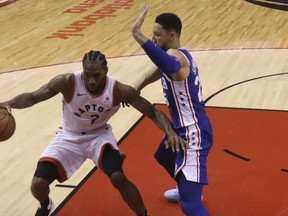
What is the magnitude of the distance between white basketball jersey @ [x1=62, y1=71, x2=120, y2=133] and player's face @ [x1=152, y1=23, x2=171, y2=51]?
1.65 feet

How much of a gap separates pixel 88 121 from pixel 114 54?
18.3 ft

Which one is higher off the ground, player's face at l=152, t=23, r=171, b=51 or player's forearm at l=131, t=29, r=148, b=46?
player's forearm at l=131, t=29, r=148, b=46

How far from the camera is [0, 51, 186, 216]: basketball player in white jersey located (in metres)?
4.13

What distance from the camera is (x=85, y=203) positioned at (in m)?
4.87

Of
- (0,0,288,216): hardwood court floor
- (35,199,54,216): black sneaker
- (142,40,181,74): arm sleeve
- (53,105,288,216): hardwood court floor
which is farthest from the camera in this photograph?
(0,0,288,216): hardwood court floor

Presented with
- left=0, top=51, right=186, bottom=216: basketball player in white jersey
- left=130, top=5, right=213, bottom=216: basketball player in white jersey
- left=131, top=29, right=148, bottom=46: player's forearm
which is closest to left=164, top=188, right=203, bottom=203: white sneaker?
left=0, top=51, right=186, bottom=216: basketball player in white jersey

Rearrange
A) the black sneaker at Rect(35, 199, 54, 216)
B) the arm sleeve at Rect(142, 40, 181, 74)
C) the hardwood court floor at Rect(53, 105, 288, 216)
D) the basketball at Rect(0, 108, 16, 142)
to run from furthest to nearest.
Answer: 1. the hardwood court floor at Rect(53, 105, 288, 216)
2. the black sneaker at Rect(35, 199, 54, 216)
3. the basketball at Rect(0, 108, 16, 142)
4. the arm sleeve at Rect(142, 40, 181, 74)

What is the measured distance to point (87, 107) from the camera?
4285 millimetres

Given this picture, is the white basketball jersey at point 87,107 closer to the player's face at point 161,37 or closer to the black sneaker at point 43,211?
the player's face at point 161,37

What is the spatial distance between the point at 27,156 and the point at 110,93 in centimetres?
212

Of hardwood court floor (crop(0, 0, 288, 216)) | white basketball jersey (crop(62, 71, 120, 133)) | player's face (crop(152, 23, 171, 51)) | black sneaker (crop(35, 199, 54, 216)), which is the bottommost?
hardwood court floor (crop(0, 0, 288, 216))

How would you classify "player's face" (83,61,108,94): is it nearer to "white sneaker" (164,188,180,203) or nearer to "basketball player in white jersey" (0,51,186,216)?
"basketball player in white jersey" (0,51,186,216)

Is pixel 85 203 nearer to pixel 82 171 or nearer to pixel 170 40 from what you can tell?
pixel 82 171

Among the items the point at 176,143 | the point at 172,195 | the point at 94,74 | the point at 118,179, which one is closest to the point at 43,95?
the point at 94,74
